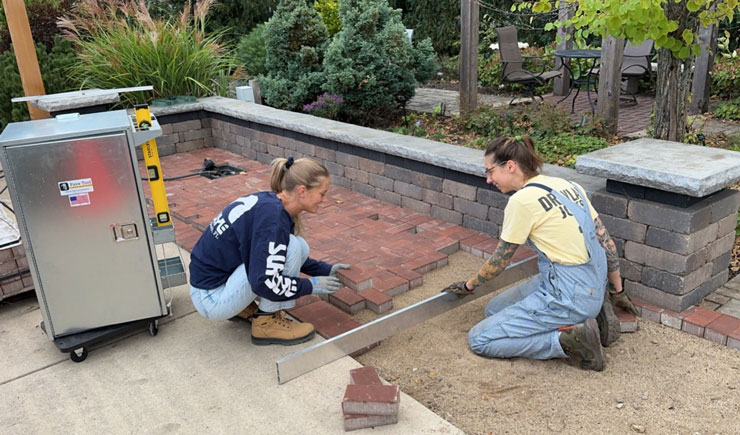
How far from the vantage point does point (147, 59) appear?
269 inches

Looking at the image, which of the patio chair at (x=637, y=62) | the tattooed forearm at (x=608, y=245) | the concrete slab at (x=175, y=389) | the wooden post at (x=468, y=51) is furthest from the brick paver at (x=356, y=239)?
the patio chair at (x=637, y=62)

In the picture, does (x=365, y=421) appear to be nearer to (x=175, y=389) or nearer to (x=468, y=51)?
(x=175, y=389)

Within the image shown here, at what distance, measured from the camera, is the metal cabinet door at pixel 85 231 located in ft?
9.02

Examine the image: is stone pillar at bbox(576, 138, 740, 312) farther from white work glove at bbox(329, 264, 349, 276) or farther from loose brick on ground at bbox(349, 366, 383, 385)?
loose brick on ground at bbox(349, 366, 383, 385)

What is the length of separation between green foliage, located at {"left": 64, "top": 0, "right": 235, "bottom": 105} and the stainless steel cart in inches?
157

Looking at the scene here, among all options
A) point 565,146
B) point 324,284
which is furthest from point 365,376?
point 565,146

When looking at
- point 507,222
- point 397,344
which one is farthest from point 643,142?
point 397,344

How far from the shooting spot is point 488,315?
3291mm

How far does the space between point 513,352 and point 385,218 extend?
1.95m

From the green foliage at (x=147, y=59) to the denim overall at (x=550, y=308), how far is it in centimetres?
522

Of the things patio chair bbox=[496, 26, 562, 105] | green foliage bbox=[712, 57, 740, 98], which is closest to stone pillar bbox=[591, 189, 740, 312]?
patio chair bbox=[496, 26, 562, 105]

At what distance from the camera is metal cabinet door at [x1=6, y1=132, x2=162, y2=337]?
9.02ft

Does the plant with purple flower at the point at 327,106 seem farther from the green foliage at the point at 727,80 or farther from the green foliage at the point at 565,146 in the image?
the green foliage at the point at 727,80

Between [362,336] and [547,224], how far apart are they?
101 cm
